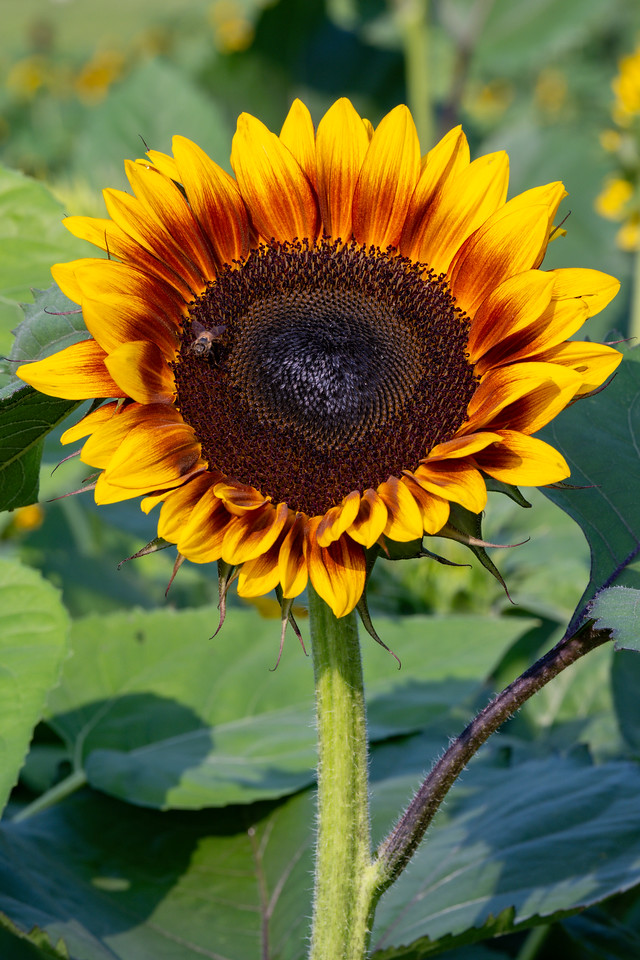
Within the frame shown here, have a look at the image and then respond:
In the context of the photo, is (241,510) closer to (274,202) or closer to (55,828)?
(274,202)

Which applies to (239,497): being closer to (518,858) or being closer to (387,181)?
(387,181)

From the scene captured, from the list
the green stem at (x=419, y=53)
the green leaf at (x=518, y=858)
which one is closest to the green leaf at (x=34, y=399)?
the green leaf at (x=518, y=858)

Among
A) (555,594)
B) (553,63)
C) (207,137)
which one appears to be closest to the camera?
(555,594)

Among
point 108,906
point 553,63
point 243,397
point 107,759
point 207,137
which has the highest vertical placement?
point 553,63

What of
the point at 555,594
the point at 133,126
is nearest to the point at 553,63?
the point at 133,126

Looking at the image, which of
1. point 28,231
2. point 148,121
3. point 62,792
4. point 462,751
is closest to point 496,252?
point 462,751

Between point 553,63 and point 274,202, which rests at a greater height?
point 553,63

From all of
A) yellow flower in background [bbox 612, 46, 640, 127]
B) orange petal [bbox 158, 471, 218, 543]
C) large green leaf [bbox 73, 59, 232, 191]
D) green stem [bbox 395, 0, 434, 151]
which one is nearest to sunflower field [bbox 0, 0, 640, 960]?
orange petal [bbox 158, 471, 218, 543]
